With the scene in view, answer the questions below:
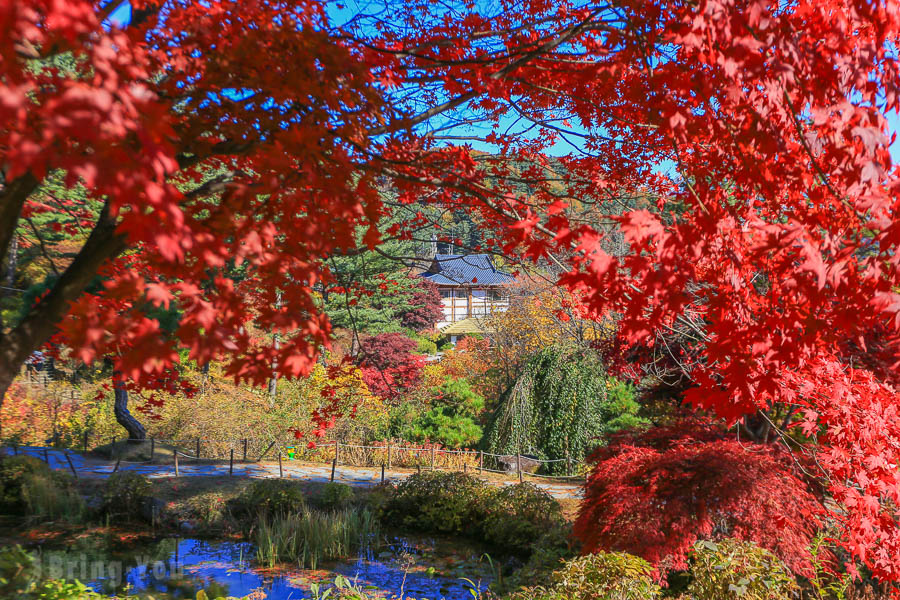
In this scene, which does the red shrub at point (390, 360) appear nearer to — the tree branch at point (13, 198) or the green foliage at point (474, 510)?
the green foliage at point (474, 510)

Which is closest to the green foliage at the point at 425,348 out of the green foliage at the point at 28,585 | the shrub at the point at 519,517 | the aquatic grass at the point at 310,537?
the shrub at the point at 519,517

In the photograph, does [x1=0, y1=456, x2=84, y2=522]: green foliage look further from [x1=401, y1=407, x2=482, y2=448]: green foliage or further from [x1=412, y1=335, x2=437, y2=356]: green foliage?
[x1=412, y1=335, x2=437, y2=356]: green foliage

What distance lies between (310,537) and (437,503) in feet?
6.74

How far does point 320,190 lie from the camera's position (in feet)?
6.98

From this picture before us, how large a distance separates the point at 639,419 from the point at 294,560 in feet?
28.0

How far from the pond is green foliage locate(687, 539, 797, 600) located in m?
2.09

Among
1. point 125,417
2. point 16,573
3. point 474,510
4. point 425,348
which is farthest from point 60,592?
point 425,348

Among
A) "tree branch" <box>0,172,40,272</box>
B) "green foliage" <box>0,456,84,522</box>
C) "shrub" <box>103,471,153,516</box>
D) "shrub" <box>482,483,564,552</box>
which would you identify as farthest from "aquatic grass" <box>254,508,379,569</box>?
"tree branch" <box>0,172,40,272</box>

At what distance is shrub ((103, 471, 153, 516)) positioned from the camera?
25.4ft

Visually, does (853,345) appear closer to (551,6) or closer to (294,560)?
(551,6)

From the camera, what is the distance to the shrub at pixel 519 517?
7078 mm

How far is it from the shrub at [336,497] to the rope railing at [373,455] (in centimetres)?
325

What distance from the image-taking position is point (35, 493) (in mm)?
7488

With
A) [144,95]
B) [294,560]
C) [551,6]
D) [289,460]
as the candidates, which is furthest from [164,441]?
[144,95]
